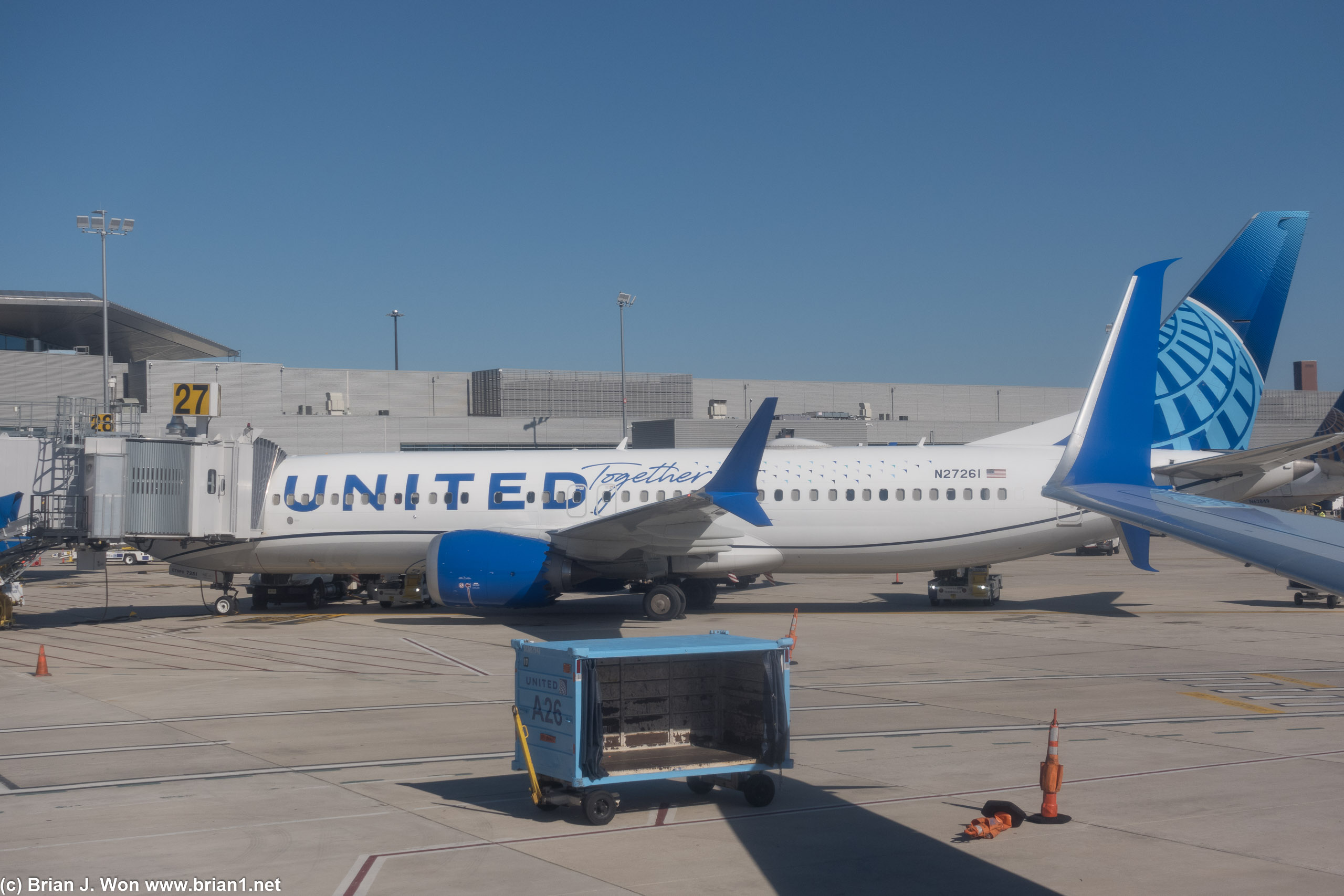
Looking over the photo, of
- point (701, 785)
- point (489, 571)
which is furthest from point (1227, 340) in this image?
point (701, 785)

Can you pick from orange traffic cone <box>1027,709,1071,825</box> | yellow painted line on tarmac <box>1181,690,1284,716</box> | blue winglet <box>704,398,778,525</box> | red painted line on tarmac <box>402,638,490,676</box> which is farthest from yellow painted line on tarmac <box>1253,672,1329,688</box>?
red painted line on tarmac <box>402,638,490,676</box>

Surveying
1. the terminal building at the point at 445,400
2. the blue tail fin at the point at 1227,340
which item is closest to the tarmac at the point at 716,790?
the blue tail fin at the point at 1227,340

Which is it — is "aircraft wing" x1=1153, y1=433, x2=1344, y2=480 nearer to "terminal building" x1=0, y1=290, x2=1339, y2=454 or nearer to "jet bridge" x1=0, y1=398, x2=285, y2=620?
"jet bridge" x1=0, y1=398, x2=285, y2=620

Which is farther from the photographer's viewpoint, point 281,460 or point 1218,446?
point 281,460

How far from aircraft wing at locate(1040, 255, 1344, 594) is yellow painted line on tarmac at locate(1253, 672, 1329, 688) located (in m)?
9.83

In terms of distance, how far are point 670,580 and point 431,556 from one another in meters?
5.86

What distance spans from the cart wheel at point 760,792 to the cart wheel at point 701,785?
46cm

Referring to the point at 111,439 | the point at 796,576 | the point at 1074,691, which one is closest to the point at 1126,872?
the point at 1074,691

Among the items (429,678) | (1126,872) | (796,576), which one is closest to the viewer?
(1126,872)

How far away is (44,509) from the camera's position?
24.7m

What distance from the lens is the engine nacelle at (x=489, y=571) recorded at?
77.3 ft

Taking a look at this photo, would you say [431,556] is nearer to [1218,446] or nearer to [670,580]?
[670,580]

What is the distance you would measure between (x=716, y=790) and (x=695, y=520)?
46.0 feet

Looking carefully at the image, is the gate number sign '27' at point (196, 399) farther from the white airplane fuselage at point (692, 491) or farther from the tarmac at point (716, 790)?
the tarmac at point (716, 790)
